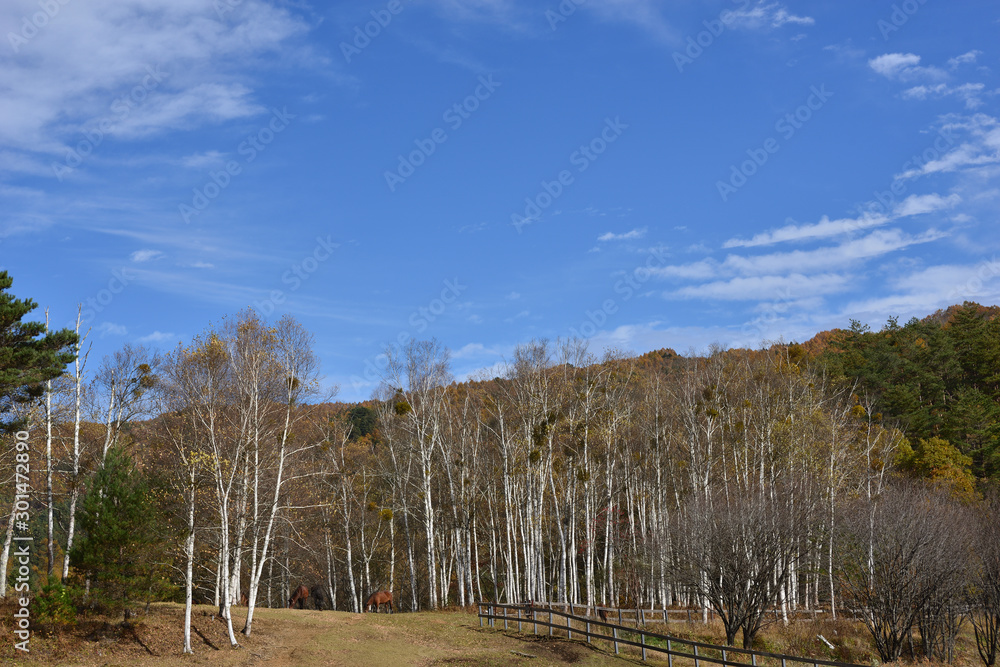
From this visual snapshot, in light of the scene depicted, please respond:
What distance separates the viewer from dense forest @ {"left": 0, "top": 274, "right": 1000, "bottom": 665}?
26266 mm

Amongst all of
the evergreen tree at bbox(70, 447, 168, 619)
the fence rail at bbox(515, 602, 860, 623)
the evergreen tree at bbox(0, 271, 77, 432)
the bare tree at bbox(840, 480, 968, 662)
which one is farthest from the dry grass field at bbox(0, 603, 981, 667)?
the evergreen tree at bbox(0, 271, 77, 432)

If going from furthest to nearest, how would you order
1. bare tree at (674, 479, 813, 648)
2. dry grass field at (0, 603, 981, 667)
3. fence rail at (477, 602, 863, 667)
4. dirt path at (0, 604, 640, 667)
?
bare tree at (674, 479, 813, 648), fence rail at (477, 602, 863, 667), dry grass field at (0, 603, 981, 667), dirt path at (0, 604, 640, 667)

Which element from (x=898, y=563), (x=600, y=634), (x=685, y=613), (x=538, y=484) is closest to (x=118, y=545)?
(x=600, y=634)

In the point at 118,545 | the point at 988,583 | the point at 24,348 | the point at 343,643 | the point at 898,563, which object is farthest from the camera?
the point at 898,563

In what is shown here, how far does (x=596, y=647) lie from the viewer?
25.6m

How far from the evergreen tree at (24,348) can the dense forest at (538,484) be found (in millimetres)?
79

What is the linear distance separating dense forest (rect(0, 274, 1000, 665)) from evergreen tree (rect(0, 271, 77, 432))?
79mm

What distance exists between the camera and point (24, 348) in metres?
20.7

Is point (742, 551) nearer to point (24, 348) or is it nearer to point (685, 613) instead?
point (685, 613)

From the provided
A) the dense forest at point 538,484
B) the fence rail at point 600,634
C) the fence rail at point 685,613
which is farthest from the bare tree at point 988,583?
the fence rail at point 600,634

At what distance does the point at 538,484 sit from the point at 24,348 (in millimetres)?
27988

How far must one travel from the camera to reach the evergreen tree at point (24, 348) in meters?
20.1

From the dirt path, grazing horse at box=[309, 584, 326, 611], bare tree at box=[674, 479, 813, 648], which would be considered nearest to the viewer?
the dirt path

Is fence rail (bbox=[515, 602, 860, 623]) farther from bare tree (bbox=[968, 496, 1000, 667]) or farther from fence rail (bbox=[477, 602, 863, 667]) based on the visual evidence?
bare tree (bbox=[968, 496, 1000, 667])
